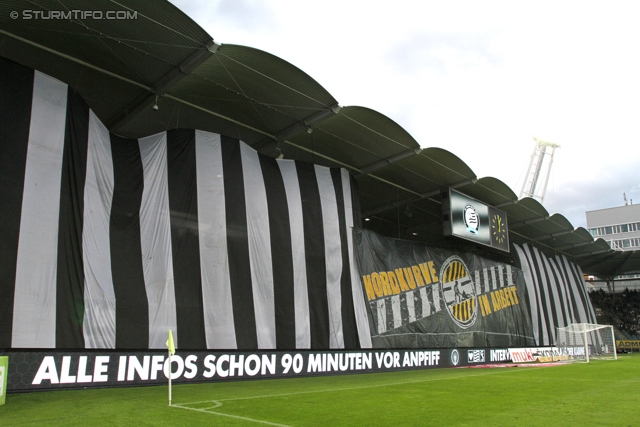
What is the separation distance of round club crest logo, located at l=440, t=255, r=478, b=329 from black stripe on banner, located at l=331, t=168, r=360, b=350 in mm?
5928

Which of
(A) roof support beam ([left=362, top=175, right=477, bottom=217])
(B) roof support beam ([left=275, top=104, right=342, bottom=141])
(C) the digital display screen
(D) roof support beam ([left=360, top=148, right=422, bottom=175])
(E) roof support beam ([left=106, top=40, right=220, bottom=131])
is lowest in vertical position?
(C) the digital display screen

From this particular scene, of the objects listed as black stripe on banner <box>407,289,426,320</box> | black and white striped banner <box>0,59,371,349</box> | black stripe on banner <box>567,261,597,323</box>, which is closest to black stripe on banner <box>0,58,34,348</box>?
black and white striped banner <box>0,59,371,349</box>

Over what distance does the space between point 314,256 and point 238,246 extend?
2.87 metres

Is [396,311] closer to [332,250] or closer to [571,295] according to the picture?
[332,250]

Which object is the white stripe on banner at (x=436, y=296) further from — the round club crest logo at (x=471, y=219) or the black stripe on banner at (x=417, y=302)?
the round club crest logo at (x=471, y=219)

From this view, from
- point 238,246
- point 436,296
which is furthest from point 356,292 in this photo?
point 436,296

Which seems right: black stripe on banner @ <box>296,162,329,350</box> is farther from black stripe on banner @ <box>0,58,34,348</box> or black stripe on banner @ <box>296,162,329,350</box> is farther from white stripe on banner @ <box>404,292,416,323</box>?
black stripe on banner @ <box>0,58,34,348</box>

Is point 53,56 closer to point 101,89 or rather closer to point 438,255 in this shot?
point 101,89

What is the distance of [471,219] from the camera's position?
20.0 metres

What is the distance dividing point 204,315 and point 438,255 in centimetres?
1154

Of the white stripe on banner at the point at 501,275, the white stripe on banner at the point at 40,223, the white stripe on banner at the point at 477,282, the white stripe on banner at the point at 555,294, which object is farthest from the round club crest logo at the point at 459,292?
the white stripe on banner at the point at 40,223

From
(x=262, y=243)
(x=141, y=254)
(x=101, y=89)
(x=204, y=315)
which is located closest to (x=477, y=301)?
(x=262, y=243)

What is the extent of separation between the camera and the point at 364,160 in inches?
680

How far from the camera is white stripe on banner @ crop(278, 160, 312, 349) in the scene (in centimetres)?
1393
